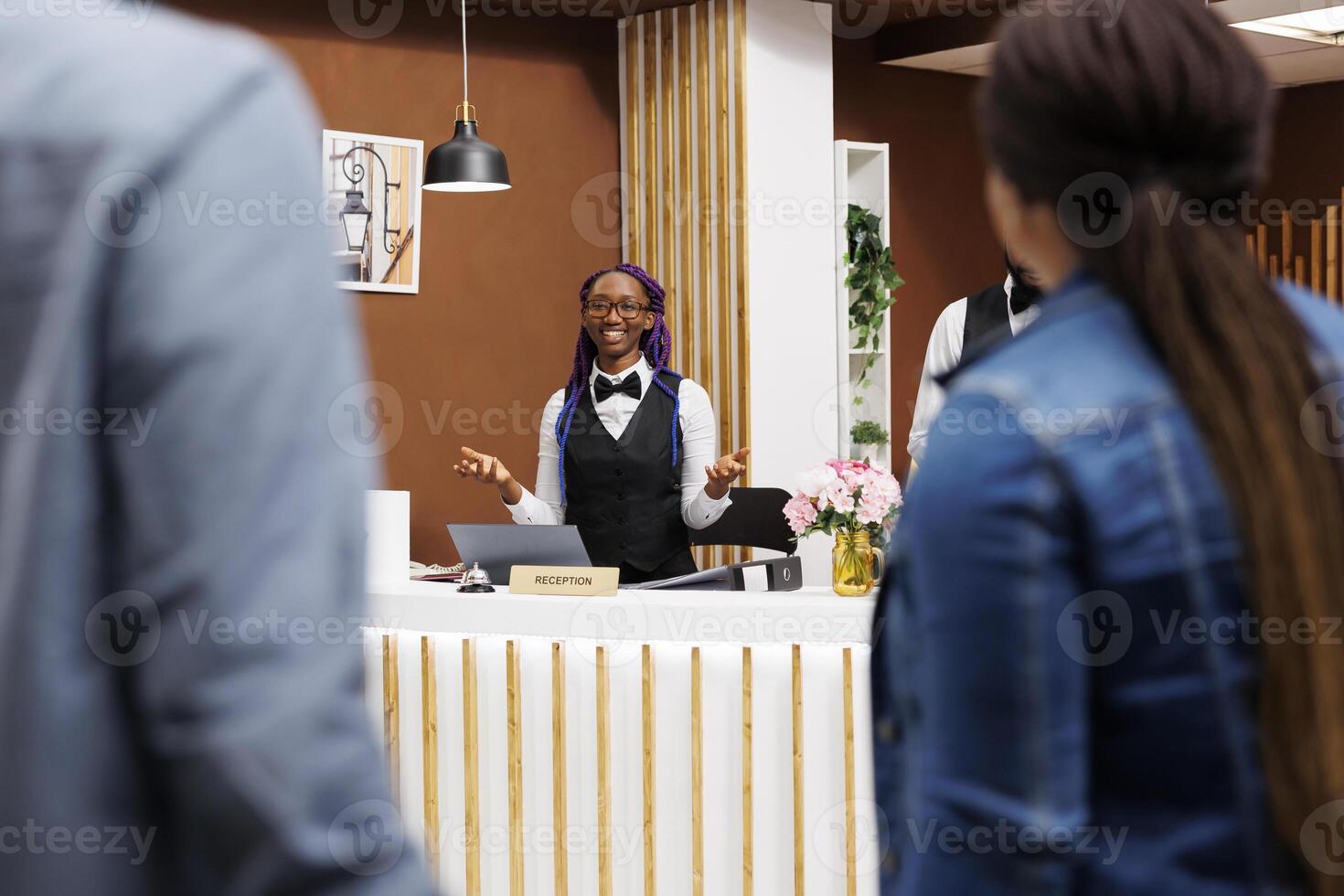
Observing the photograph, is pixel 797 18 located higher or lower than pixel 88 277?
higher

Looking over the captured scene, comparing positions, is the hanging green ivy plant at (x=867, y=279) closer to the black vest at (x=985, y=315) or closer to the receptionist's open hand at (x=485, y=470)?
the receptionist's open hand at (x=485, y=470)

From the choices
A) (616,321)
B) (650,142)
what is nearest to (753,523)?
(616,321)

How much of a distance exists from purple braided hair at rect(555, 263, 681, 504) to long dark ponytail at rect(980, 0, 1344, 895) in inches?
147

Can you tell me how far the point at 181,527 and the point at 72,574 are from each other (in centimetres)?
5

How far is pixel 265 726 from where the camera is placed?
1.48 feet

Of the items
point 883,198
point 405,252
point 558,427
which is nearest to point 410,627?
point 558,427

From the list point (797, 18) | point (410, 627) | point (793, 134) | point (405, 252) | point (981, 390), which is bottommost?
point (410, 627)

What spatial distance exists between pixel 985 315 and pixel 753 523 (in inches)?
47.9

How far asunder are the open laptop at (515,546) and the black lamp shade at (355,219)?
2.17m

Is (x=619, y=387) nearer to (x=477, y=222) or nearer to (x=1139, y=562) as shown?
(x=477, y=222)

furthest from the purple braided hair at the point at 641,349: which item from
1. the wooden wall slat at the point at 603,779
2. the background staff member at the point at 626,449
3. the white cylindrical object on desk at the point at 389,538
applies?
the wooden wall slat at the point at 603,779

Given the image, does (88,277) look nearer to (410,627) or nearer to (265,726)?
(265,726)

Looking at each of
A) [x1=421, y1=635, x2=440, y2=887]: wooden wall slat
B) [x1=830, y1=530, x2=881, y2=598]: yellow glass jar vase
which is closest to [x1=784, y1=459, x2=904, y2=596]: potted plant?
[x1=830, y1=530, x2=881, y2=598]: yellow glass jar vase

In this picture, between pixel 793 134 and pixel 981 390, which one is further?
pixel 793 134
